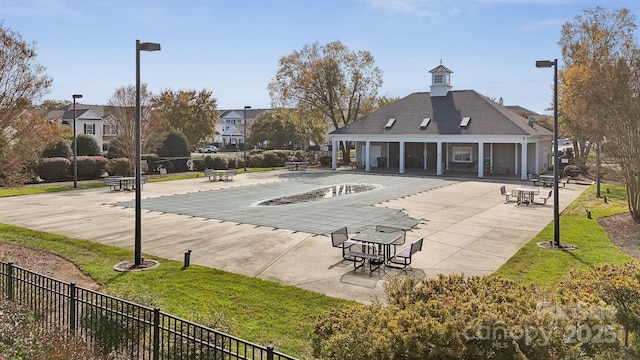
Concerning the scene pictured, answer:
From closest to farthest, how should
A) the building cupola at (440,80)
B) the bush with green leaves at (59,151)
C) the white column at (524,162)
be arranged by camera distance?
the white column at (524,162), the bush with green leaves at (59,151), the building cupola at (440,80)

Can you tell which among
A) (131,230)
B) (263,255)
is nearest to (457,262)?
(263,255)

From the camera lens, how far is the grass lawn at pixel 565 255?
37.3 feet

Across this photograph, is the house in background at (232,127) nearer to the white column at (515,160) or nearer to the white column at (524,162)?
the white column at (515,160)

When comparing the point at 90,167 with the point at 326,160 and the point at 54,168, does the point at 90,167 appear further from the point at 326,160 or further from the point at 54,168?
the point at 326,160

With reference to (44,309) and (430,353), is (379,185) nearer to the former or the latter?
(44,309)

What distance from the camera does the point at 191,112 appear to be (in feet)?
212

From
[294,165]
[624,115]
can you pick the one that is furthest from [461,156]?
[624,115]

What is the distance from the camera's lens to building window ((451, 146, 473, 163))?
138 ft

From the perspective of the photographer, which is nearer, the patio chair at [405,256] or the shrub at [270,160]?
the patio chair at [405,256]

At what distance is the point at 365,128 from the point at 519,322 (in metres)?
40.6

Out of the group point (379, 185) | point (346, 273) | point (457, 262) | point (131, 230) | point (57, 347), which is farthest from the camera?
point (379, 185)

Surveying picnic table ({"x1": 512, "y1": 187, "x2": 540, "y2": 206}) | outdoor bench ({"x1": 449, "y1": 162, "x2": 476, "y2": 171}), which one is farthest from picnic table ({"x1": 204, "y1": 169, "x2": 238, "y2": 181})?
picnic table ({"x1": 512, "y1": 187, "x2": 540, "y2": 206})

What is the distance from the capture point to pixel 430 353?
4.63 metres

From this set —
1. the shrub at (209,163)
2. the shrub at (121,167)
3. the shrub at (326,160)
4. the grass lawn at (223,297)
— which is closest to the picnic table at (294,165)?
the shrub at (326,160)
